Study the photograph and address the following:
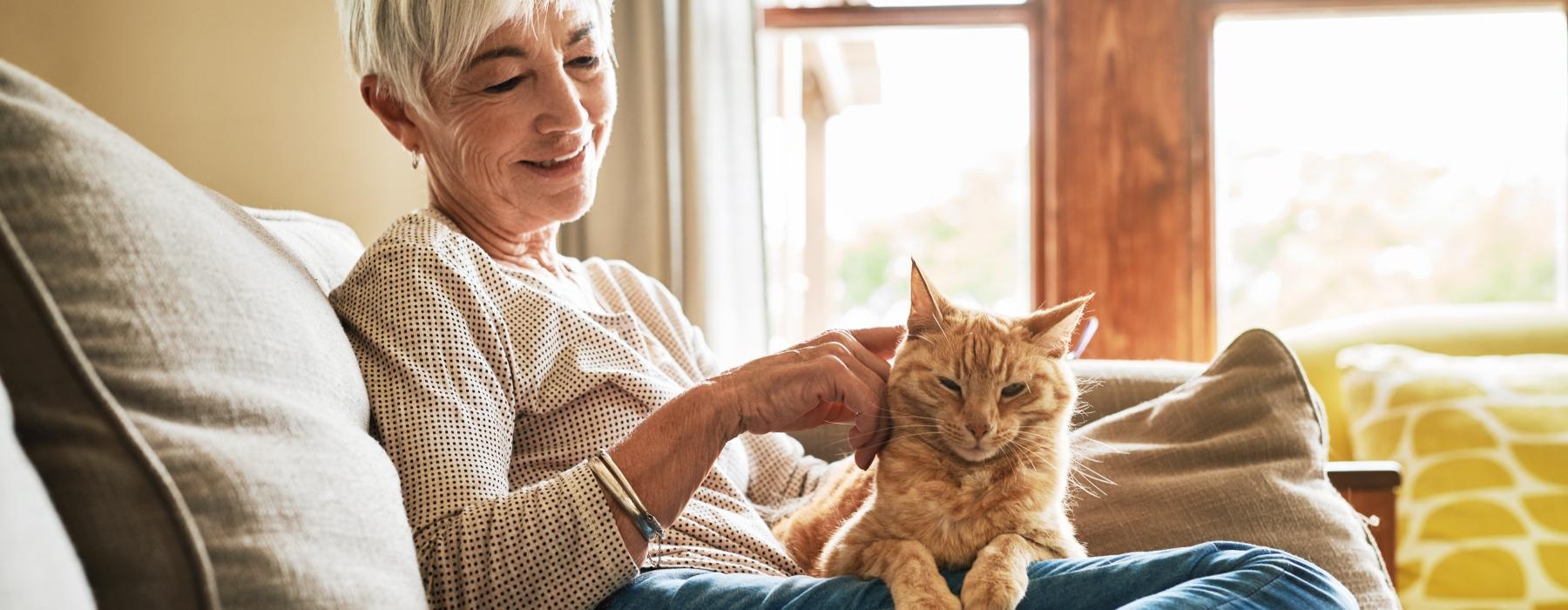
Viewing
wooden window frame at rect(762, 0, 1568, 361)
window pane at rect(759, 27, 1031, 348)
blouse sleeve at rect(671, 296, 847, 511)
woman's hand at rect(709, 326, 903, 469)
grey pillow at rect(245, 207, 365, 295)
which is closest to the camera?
woman's hand at rect(709, 326, 903, 469)

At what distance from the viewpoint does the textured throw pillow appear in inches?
84.0

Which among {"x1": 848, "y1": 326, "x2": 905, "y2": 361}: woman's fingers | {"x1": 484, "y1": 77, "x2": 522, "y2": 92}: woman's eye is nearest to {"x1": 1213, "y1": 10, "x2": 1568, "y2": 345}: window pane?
{"x1": 848, "y1": 326, "x2": 905, "y2": 361}: woman's fingers

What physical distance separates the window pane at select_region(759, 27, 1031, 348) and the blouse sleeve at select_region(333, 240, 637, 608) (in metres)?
2.10

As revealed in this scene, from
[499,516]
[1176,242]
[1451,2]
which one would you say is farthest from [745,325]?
[1451,2]

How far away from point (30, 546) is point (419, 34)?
0.89m

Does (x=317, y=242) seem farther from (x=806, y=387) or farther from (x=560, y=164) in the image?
(x=806, y=387)

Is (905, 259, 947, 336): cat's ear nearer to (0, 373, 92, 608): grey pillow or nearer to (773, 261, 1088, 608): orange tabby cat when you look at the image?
(773, 261, 1088, 608): orange tabby cat

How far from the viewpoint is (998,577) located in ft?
3.42

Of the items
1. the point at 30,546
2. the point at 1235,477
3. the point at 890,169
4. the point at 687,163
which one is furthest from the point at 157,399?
the point at 890,169

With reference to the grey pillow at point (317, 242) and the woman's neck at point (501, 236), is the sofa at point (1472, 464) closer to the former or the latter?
the woman's neck at point (501, 236)

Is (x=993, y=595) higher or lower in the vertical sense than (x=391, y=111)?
lower

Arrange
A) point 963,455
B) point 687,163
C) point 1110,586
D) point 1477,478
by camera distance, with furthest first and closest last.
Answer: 1. point 687,163
2. point 1477,478
3. point 963,455
4. point 1110,586

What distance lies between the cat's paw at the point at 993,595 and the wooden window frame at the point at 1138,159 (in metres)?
2.13

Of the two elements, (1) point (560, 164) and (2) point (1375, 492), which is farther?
(2) point (1375, 492)
